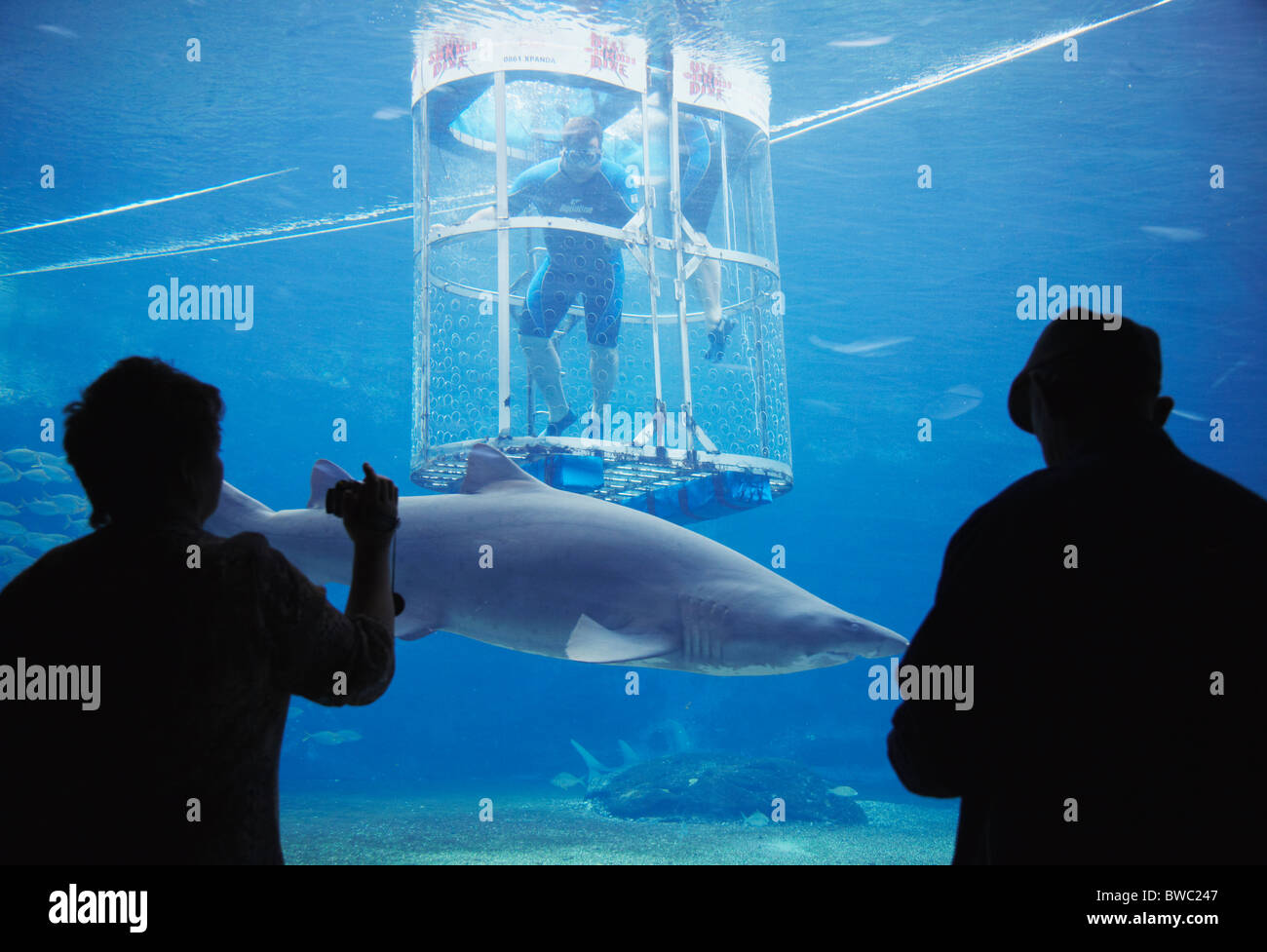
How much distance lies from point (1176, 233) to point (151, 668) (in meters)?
26.0

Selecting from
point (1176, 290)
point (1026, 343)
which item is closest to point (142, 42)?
point (1176, 290)

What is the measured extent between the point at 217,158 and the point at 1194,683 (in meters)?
19.7

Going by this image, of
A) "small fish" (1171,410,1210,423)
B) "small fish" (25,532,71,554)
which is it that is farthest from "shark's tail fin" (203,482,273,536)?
"small fish" (1171,410,1210,423)

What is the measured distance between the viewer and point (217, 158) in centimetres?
1720

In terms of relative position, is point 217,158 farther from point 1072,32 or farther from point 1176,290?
point 1176,290

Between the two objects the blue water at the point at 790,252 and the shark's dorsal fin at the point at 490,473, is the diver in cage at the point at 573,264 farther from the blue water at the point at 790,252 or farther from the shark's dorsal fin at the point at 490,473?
the blue water at the point at 790,252

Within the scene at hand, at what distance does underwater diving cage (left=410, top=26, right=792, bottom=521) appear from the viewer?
5.69m

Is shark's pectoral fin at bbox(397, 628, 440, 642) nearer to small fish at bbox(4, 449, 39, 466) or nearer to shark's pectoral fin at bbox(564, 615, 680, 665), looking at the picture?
shark's pectoral fin at bbox(564, 615, 680, 665)

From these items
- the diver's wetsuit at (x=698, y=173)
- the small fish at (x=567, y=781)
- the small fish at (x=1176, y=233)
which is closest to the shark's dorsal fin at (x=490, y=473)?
the diver's wetsuit at (x=698, y=173)

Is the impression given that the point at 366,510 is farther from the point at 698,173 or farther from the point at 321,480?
the point at 698,173

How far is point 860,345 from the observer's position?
34.2 meters

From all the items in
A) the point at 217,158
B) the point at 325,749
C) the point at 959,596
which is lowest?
the point at 325,749

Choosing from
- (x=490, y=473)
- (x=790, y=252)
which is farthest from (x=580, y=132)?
(x=790, y=252)

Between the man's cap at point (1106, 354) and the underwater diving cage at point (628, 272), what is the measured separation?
137 inches
